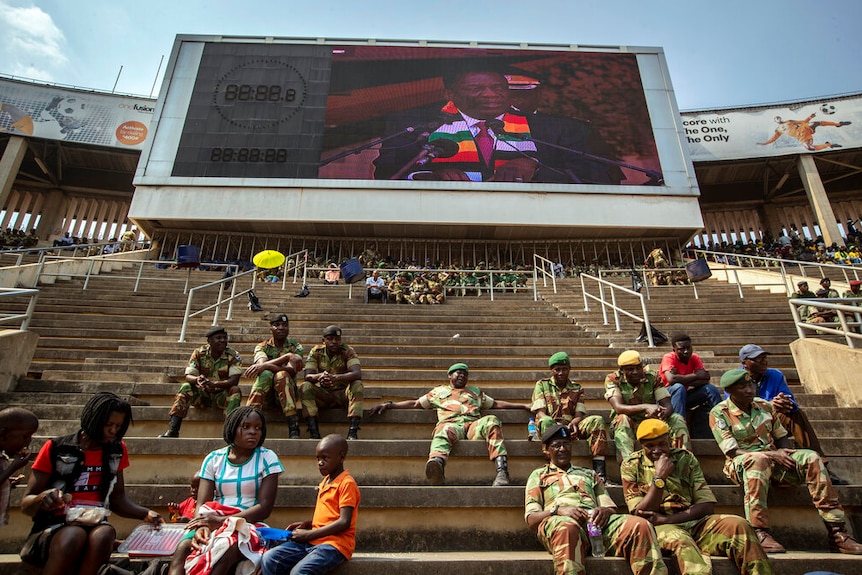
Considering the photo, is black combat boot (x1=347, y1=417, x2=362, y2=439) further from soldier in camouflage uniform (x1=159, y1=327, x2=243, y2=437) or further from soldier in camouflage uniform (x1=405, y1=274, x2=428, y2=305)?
soldier in camouflage uniform (x1=405, y1=274, x2=428, y2=305)

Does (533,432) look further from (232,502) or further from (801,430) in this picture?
(232,502)

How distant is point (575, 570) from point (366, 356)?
4.52m

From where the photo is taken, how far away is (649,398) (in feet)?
13.4

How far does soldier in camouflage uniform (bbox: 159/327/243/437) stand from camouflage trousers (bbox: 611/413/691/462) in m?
3.33

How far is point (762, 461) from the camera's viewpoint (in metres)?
3.19

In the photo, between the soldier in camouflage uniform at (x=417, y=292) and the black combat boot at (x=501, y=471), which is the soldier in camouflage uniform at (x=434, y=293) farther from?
the black combat boot at (x=501, y=471)

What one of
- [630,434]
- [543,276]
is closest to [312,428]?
[630,434]

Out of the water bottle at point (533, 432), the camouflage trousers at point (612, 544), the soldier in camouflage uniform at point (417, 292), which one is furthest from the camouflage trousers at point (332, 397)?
the soldier in camouflage uniform at point (417, 292)

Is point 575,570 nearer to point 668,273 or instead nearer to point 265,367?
point 265,367

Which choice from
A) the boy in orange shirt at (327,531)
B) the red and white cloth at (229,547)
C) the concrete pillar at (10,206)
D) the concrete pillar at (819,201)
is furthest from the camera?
the concrete pillar at (10,206)

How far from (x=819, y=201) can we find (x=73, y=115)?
3417 cm

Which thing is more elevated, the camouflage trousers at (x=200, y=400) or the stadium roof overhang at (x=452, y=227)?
the stadium roof overhang at (x=452, y=227)

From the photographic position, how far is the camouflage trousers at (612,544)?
2.60 meters

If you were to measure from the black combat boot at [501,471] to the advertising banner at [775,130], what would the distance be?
76.3 ft
